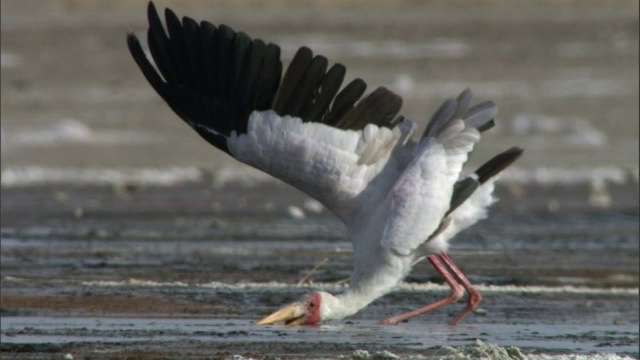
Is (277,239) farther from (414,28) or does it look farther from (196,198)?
(414,28)

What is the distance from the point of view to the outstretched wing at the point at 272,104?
A: 734 centimetres

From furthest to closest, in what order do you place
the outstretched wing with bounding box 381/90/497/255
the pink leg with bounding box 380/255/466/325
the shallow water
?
1. the pink leg with bounding box 380/255/466/325
2. the outstretched wing with bounding box 381/90/497/255
3. the shallow water

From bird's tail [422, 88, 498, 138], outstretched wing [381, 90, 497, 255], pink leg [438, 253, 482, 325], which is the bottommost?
pink leg [438, 253, 482, 325]

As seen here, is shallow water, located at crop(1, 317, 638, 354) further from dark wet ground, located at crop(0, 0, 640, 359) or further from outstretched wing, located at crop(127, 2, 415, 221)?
outstretched wing, located at crop(127, 2, 415, 221)

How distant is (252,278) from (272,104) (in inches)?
97.4

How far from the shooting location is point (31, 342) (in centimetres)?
734

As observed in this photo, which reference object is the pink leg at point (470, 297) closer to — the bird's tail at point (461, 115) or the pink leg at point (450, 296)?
the pink leg at point (450, 296)

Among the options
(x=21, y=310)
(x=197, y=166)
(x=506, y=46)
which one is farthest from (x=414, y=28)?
(x=21, y=310)

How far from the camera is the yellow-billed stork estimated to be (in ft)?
24.2


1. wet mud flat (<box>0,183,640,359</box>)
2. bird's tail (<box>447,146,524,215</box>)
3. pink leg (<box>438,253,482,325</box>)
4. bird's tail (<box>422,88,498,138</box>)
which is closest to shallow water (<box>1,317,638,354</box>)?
wet mud flat (<box>0,183,640,359</box>)

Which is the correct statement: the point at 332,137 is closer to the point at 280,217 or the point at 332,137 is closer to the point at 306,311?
the point at 306,311

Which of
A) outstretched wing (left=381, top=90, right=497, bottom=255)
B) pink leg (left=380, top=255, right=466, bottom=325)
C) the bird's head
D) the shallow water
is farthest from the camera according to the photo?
pink leg (left=380, top=255, right=466, bottom=325)

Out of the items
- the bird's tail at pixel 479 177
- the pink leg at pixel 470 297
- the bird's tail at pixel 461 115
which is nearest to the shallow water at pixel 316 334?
the pink leg at pixel 470 297

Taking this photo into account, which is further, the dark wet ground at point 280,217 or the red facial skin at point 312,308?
the dark wet ground at point 280,217
